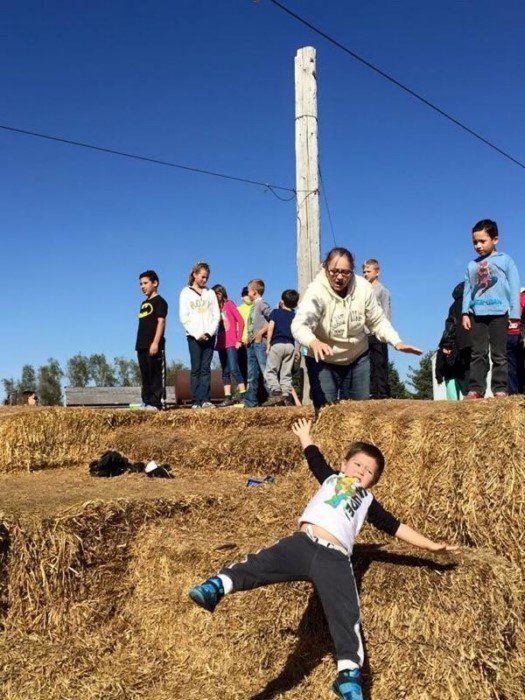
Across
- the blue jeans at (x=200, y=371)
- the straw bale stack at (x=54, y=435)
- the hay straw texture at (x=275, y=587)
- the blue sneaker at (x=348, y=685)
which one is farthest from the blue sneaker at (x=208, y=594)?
the blue jeans at (x=200, y=371)

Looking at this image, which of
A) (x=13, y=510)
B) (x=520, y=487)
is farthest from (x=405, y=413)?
(x=13, y=510)

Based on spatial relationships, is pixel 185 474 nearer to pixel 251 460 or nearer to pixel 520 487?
pixel 251 460

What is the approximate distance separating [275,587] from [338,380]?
2.17m

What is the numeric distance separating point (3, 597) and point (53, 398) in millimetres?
53604

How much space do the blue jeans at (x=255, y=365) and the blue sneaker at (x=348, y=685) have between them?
6826mm

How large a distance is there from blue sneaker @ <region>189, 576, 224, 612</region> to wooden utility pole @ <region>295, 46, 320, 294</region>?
5.97 meters

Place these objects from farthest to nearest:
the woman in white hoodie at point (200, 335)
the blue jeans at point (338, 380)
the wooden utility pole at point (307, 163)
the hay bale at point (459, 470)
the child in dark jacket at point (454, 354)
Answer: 1. the wooden utility pole at point (307, 163)
2. the woman in white hoodie at point (200, 335)
3. the child in dark jacket at point (454, 354)
4. the blue jeans at point (338, 380)
5. the hay bale at point (459, 470)

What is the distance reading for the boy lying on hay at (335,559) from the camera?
3.45 metres

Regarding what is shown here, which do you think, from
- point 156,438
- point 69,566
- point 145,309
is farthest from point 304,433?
point 145,309

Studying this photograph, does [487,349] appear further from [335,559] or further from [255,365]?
[255,365]

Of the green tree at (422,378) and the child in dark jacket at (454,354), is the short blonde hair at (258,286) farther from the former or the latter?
the green tree at (422,378)

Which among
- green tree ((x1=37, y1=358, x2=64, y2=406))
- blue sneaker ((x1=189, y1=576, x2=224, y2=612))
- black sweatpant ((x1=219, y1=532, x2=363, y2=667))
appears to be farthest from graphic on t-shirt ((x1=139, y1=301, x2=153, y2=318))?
green tree ((x1=37, y1=358, x2=64, y2=406))

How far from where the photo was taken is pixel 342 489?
3.97m

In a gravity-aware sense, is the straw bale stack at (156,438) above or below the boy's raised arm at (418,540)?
above
